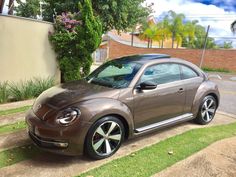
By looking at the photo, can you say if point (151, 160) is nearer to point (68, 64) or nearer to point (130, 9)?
point (68, 64)

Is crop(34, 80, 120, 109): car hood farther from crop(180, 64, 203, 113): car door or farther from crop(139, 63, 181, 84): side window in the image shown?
crop(180, 64, 203, 113): car door

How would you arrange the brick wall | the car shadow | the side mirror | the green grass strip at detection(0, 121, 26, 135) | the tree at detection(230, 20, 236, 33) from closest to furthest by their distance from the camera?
the car shadow < the side mirror < the green grass strip at detection(0, 121, 26, 135) < the brick wall < the tree at detection(230, 20, 236, 33)

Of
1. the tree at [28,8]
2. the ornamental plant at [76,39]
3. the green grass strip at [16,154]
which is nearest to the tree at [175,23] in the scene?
the tree at [28,8]

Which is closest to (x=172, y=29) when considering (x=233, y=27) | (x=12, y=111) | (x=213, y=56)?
(x=233, y=27)

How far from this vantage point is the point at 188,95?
4.94 m

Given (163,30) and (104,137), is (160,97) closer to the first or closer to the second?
(104,137)

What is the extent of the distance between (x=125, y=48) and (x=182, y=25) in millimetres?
9535

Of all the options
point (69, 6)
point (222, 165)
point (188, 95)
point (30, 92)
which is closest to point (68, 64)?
point (30, 92)

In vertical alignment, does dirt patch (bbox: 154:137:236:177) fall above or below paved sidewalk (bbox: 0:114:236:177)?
above

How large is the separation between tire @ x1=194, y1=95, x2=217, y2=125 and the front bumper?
113 inches

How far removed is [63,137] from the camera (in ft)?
11.1

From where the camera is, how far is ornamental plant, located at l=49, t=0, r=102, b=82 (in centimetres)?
845

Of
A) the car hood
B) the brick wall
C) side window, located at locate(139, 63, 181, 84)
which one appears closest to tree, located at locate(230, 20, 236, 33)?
the brick wall

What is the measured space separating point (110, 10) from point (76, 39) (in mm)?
3975
